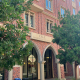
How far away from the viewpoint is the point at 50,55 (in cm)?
1964

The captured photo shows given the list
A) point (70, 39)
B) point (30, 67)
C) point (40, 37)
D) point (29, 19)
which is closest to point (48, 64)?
point (30, 67)

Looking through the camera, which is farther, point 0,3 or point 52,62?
point 52,62

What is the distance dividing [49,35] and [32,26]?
9.08ft

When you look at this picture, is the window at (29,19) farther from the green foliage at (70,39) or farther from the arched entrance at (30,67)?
the arched entrance at (30,67)

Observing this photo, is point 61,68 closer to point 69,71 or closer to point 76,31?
point 69,71

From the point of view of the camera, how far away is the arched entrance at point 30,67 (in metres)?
15.8

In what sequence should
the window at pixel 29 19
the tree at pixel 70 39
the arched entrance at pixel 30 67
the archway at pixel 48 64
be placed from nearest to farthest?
the tree at pixel 70 39, the window at pixel 29 19, the arched entrance at pixel 30 67, the archway at pixel 48 64

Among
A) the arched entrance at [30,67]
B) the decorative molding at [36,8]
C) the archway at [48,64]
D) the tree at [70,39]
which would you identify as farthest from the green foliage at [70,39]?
the archway at [48,64]

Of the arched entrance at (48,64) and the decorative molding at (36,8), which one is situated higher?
the decorative molding at (36,8)

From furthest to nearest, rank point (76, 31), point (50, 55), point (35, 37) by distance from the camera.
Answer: point (50, 55)
point (35, 37)
point (76, 31)

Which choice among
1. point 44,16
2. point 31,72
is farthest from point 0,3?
point 31,72

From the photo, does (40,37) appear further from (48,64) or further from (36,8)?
(48,64)

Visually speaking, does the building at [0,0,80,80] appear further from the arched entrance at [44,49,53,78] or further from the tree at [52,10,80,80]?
the tree at [52,10,80,80]

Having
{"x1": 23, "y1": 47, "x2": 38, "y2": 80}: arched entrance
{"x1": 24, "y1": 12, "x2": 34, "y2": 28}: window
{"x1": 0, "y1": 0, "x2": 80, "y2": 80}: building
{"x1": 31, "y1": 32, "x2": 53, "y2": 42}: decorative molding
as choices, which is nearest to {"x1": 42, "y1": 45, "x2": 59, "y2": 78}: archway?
{"x1": 0, "y1": 0, "x2": 80, "y2": 80}: building
